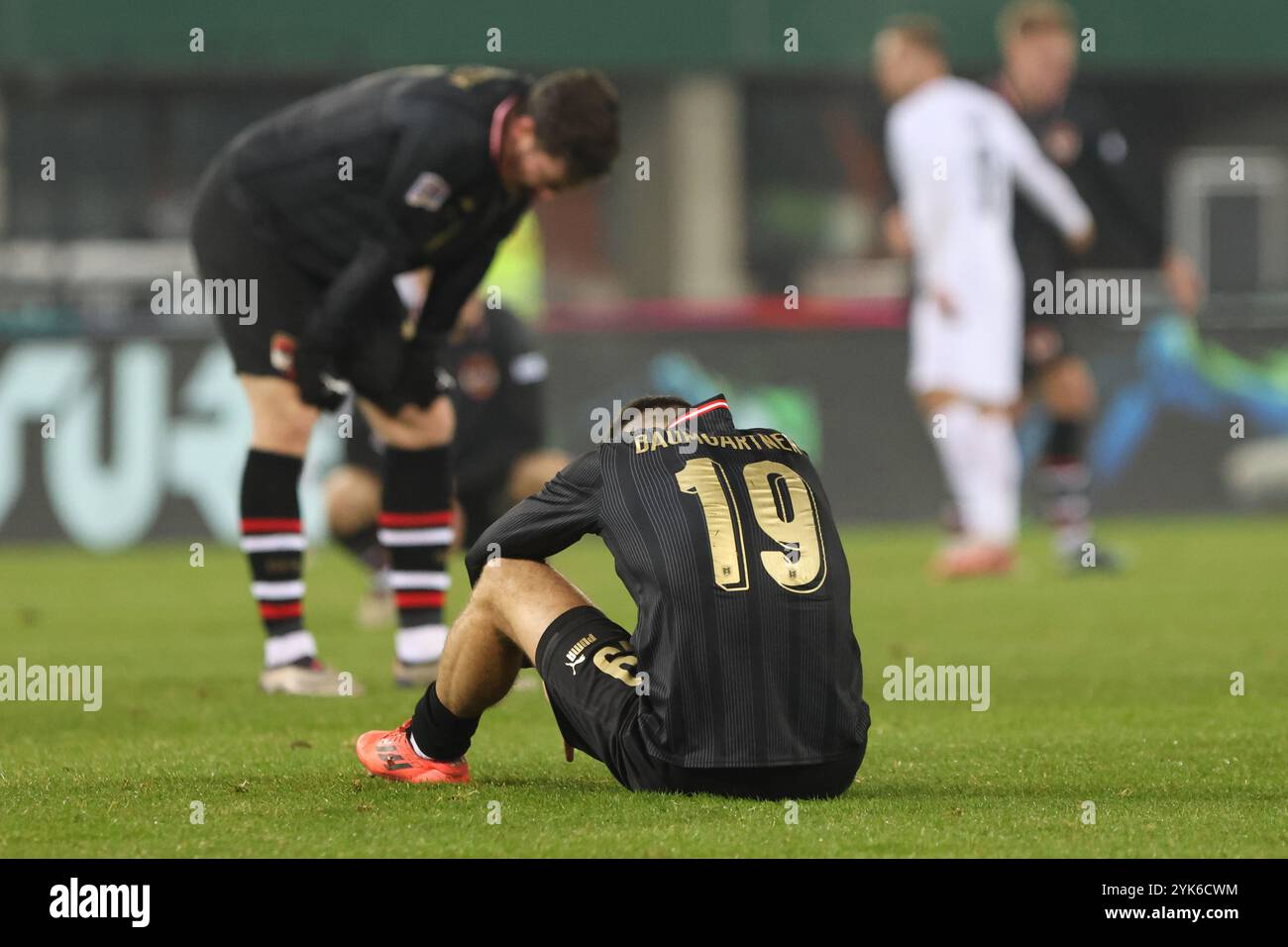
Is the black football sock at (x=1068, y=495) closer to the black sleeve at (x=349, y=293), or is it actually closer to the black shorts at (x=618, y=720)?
the black sleeve at (x=349, y=293)

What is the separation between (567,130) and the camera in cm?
690

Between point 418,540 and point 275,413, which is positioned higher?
point 275,413

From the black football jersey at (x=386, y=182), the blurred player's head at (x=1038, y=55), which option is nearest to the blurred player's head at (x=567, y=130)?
the black football jersey at (x=386, y=182)

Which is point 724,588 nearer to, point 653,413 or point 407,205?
point 653,413

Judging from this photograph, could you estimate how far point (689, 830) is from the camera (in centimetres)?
471

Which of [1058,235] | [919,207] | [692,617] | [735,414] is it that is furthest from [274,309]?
[735,414]

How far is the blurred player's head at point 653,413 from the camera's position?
200 inches

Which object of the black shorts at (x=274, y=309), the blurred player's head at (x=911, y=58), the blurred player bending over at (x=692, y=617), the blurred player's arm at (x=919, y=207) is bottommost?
the blurred player bending over at (x=692, y=617)

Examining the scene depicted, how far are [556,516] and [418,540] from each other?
2788mm

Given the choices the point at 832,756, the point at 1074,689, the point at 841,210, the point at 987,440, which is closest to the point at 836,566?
the point at 832,756

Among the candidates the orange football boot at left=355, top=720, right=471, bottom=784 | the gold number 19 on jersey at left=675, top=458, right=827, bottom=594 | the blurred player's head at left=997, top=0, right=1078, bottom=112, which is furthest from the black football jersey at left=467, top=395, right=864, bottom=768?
the blurred player's head at left=997, top=0, right=1078, bottom=112

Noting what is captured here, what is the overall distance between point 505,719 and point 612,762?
1949 millimetres

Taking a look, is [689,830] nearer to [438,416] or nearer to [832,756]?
[832,756]

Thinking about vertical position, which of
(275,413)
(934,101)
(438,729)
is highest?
(934,101)
